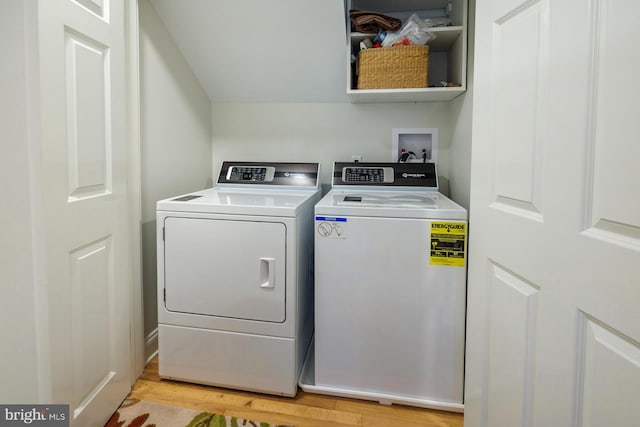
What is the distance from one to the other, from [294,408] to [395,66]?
178cm

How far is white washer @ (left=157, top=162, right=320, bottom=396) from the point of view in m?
1.56

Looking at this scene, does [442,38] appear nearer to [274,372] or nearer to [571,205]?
[571,205]

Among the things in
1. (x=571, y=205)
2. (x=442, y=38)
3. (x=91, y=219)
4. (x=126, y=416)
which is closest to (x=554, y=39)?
(x=571, y=205)

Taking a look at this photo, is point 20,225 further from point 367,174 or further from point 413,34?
point 413,34

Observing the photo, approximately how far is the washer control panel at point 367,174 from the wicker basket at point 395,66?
0.48 m

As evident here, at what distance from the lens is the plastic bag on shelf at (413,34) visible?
5.99ft

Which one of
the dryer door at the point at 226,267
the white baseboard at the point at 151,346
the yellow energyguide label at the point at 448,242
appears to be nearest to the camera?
the yellow energyguide label at the point at 448,242

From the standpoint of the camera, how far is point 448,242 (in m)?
1.47

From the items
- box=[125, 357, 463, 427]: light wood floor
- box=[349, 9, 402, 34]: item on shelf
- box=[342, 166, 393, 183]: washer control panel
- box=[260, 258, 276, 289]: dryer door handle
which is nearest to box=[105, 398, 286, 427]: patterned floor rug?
box=[125, 357, 463, 427]: light wood floor

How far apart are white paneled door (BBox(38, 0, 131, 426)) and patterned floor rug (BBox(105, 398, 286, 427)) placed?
0.06 metres

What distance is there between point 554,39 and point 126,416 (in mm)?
2005

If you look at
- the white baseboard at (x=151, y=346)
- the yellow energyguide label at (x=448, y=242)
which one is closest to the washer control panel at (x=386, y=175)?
the yellow energyguide label at (x=448, y=242)

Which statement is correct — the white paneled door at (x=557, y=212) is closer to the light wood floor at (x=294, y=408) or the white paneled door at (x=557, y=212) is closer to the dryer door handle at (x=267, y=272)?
the light wood floor at (x=294, y=408)

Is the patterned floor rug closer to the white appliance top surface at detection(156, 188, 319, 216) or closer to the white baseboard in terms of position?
the white baseboard
